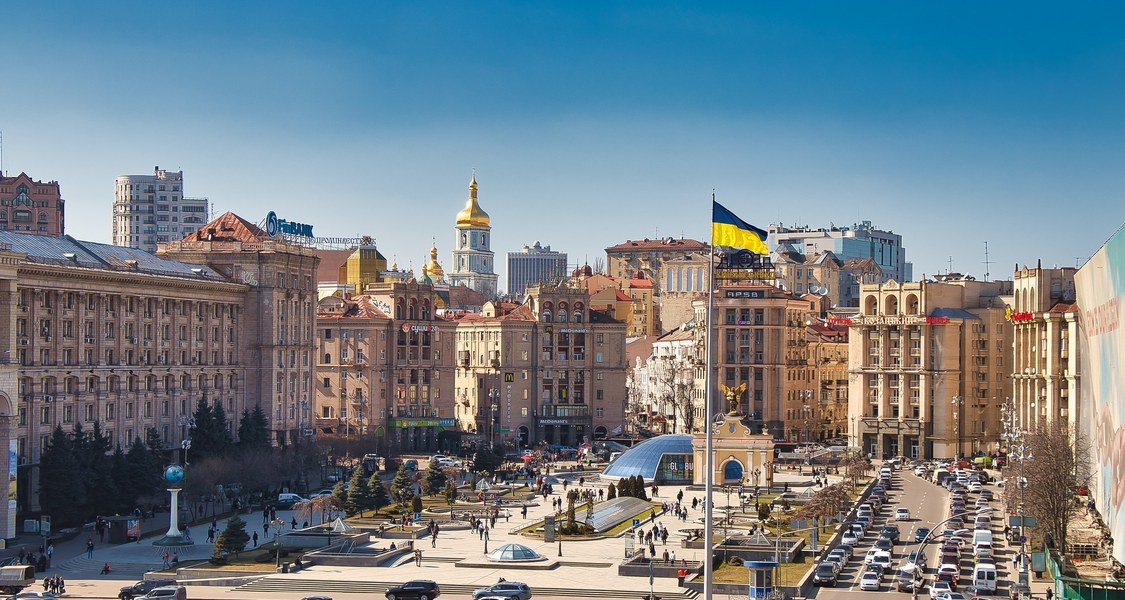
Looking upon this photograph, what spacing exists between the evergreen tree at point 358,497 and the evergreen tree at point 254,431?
2029cm

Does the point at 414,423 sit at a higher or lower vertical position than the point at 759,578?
higher

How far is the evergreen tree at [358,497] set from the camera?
90688 mm

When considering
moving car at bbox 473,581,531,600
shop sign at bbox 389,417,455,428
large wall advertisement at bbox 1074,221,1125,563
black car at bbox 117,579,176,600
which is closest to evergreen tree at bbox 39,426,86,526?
black car at bbox 117,579,176,600

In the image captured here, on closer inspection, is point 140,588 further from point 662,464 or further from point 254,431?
point 662,464

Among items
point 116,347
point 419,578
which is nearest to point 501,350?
point 116,347

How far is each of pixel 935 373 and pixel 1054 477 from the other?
6375cm

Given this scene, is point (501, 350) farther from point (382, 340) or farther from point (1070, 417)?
point (1070, 417)

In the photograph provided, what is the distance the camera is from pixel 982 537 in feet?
259

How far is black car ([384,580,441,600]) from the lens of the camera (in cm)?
6525

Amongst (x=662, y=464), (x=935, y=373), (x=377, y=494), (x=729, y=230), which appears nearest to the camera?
(x=729, y=230)

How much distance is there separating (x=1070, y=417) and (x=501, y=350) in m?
64.3

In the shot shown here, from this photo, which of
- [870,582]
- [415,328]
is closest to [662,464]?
[415,328]

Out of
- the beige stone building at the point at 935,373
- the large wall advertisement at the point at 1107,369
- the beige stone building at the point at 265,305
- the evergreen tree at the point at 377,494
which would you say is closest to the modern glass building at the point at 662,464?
the evergreen tree at the point at 377,494

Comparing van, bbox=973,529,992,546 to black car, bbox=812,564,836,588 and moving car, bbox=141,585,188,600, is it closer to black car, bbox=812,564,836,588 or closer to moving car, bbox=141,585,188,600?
black car, bbox=812,564,836,588
